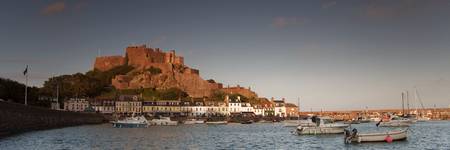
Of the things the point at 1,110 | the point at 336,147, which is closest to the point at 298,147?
the point at 336,147

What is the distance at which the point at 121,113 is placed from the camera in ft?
429

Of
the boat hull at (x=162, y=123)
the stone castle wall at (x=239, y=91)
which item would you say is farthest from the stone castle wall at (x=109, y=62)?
the boat hull at (x=162, y=123)

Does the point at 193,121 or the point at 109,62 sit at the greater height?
the point at 109,62

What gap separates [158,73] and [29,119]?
345ft

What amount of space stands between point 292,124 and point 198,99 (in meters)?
67.6

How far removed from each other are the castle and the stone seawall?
61016mm

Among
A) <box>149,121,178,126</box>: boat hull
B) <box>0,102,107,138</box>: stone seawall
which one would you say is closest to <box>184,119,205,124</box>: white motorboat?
<box>149,121,178,126</box>: boat hull

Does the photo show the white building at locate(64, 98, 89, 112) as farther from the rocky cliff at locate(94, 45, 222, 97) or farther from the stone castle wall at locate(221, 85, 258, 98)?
the stone castle wall at locate(221, 85, 258, 98)

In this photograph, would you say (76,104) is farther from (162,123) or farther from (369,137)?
(369,137)

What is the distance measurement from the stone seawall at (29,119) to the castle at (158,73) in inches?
2402

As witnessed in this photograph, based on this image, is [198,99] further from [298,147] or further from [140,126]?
[298,147]

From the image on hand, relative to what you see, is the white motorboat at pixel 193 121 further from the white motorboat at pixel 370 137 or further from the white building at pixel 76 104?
the white motorboat at pixel 370 137

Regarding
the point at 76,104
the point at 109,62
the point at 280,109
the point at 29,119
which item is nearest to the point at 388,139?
the point at 29,119

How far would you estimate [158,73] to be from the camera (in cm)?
16350
